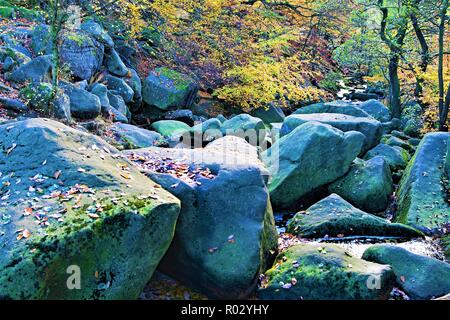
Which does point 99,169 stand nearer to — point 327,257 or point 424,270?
point 327,257

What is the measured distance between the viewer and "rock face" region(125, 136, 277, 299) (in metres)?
5.21

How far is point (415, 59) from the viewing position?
16.0 metres

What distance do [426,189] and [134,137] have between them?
24.8ft

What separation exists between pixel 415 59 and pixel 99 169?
14.9 m

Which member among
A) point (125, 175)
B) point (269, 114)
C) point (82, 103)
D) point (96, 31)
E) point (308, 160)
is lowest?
point (269, 114)

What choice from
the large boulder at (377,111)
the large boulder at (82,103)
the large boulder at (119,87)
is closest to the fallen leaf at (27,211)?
the large boulder at (82,103)

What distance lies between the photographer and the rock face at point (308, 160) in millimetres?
9516

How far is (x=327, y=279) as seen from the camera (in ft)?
17.4

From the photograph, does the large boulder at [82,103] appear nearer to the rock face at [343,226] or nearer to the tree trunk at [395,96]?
the rock face at [343,226]

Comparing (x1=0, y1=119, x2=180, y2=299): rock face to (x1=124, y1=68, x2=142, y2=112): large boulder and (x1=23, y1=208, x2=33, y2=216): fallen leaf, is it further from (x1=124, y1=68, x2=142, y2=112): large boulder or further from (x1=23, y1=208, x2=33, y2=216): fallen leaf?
(x1=124, y1=68, x2=142, y2=112): large boulder

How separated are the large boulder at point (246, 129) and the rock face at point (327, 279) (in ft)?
24.3

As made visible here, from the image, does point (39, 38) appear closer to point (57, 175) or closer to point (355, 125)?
point (57, 175)

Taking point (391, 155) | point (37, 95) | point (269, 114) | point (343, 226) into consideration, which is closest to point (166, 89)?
point (269, 114)

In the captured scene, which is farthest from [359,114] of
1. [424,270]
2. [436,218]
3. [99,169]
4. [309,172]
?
[99,169]
